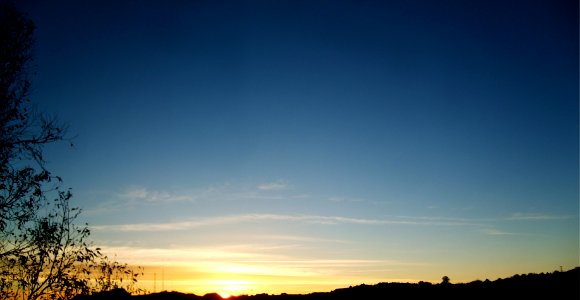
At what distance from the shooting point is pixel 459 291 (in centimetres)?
1530

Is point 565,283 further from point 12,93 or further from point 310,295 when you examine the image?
point 12,93

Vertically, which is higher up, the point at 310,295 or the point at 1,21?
the point at 1,21

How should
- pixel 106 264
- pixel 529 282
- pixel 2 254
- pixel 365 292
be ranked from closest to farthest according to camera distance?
pixel 2 254, pixel 529 282, pixel 365 292, pixel 106 264

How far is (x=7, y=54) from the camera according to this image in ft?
51.9

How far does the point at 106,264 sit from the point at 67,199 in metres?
3.68

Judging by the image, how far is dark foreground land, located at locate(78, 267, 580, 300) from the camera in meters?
13.9

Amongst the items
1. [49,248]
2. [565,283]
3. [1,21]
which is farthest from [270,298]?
[1,21]

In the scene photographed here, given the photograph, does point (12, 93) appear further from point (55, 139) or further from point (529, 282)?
point (529, 282)

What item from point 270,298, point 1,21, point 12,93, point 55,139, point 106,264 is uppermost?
point 1,21

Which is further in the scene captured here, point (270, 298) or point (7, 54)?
point (270, 298)

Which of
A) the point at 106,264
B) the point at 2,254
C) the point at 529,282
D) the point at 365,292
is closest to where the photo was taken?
the point at 2,254

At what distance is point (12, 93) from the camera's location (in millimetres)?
15430

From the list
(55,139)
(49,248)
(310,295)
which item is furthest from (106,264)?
(310,295)

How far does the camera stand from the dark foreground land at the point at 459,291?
13.9 m
